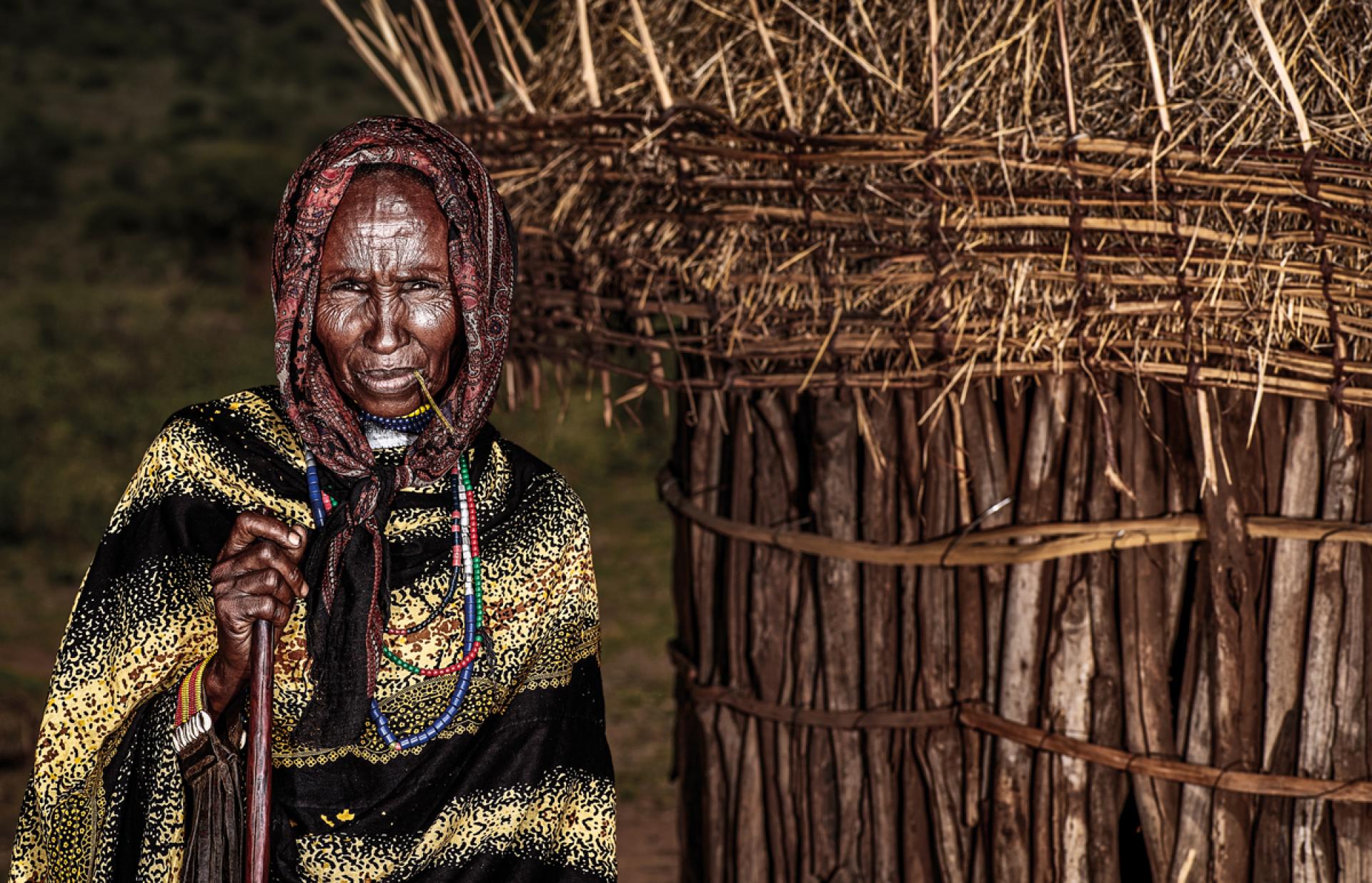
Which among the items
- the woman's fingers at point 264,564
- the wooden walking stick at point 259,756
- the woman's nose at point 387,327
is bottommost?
the wooden walking stick at point 259,756

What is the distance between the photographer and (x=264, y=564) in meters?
1.84

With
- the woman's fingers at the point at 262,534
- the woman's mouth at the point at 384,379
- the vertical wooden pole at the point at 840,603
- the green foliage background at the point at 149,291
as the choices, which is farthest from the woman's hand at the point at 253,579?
the green foliage background at the point at 149,291

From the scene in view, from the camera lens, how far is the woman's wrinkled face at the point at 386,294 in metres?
1.95

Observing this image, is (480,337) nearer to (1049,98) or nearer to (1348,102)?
(1049,98)

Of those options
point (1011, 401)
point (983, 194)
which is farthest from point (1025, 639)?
point (983, 194)

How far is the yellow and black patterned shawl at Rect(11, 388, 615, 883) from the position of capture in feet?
6.42

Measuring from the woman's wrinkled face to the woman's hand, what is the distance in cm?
26

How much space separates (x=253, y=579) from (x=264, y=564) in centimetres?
2

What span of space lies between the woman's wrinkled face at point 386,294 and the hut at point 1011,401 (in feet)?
4.01

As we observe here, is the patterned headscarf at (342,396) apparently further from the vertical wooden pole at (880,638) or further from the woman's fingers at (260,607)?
the vertical wooden pole at (880,638)

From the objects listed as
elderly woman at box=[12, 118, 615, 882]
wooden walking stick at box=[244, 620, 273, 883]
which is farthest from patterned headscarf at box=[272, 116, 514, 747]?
wooden walking stick at box=[244, 620, 273, 883]

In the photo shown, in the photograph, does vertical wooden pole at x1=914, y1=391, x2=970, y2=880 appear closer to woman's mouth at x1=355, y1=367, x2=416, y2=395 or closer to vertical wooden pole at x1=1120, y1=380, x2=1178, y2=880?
vertical wooden pole at x1=1120, y1=380, x2=1178, y2=880

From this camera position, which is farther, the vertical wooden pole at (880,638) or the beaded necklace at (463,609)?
the vertical wooden pole at (880,638)

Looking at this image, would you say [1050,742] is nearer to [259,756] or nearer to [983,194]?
[983,194]
